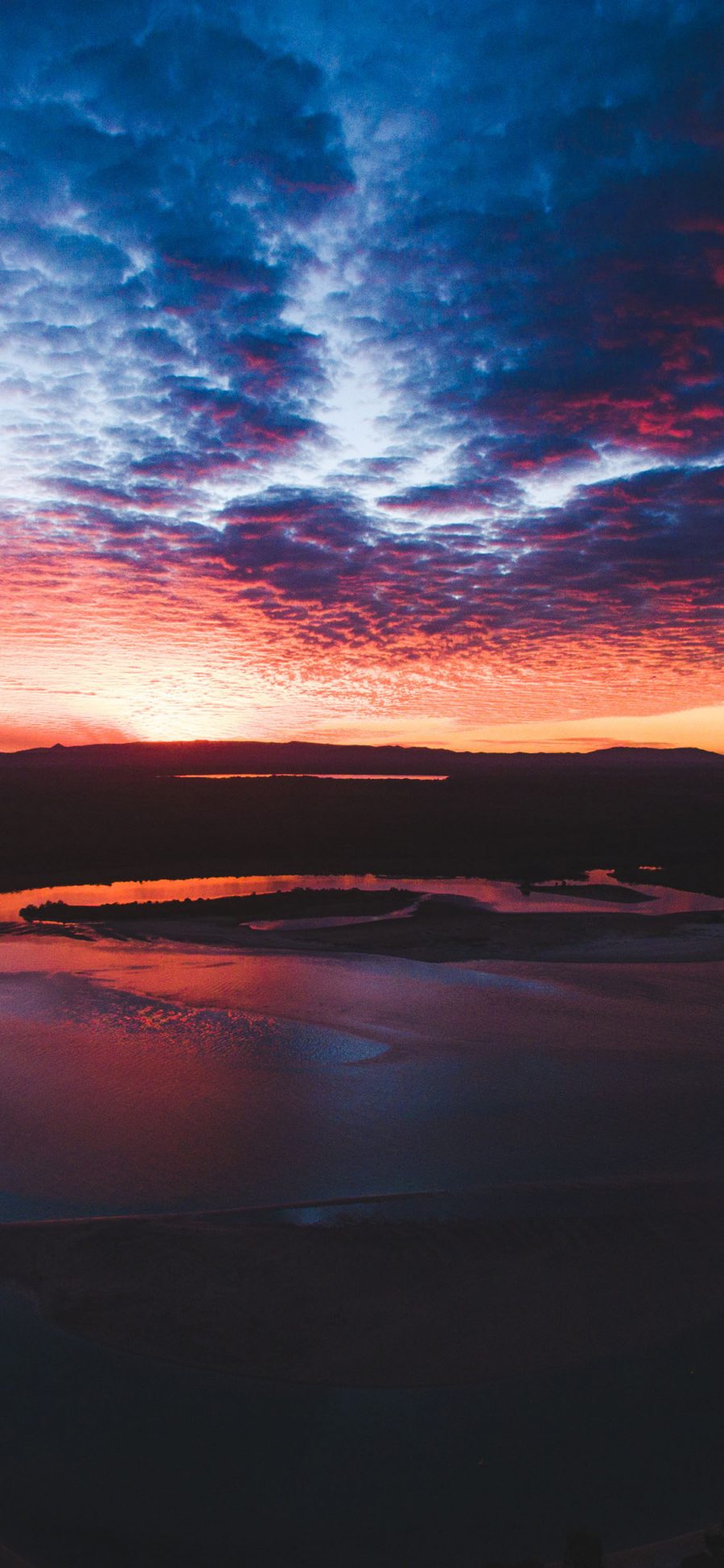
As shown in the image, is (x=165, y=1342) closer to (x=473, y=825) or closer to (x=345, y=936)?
(x=345, y=936)

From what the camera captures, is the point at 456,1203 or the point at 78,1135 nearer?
the point at 456,1203

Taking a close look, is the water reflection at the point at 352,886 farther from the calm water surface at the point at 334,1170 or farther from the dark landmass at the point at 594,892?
the calm water surface at the point at 334,1170

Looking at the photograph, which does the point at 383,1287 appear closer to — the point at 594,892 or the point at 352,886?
the point at 594,892

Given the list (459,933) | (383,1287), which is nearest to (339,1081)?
(383,1287)

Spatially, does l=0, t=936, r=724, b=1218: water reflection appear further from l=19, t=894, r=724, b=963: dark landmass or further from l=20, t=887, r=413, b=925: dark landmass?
l=20, t=887, r=413, b=925: dark landmass

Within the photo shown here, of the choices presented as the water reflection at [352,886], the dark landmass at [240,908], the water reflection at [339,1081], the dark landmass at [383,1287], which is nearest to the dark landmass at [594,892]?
the water reflection at [352,886]

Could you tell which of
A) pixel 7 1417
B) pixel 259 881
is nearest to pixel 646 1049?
pixel 7 1417

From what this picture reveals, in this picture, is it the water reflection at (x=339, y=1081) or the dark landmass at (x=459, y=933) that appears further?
the dark landmass at (x=459, y=933)
